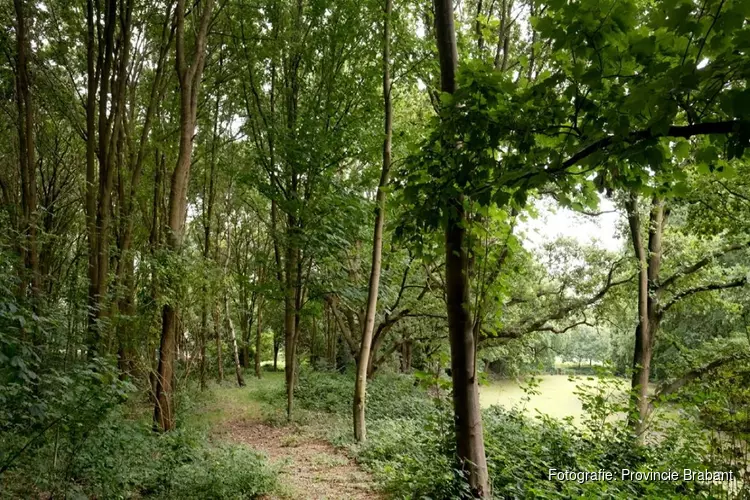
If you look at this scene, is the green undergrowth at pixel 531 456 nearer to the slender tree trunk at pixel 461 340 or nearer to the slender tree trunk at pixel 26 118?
the slender tree trunk at pixel 461 340

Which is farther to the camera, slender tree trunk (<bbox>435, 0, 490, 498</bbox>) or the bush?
the bush

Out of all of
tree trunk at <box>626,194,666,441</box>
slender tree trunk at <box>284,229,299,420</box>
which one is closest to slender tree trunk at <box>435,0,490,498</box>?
slender tree trunk at <box>284,229,299,420</box>

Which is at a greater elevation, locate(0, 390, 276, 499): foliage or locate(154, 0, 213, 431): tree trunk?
locate(154, 0, 213, 431): tree trunk

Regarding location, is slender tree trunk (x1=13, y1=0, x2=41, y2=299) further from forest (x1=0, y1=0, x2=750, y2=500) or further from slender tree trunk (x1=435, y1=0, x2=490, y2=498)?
slender tree trunk (x1=435, y1=0, x2=490, y2=498)

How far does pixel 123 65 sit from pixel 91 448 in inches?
242

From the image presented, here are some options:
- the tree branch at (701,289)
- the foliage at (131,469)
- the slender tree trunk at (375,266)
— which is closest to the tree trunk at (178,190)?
the foliage at (131,469)

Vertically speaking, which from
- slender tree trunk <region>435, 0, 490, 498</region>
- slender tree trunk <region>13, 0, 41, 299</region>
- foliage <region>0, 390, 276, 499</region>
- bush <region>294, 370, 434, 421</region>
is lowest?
bush <region>294, 370, 434, 421</region>

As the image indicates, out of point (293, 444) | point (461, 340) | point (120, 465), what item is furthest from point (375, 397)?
point (461, 340)

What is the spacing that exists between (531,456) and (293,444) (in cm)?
496

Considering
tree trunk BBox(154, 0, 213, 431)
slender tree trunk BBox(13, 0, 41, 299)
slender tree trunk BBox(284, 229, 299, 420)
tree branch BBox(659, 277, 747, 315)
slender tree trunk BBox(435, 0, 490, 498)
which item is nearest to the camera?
slender tree trunk BBox(435, 0, 490, 498)

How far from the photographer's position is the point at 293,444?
8.12 meters

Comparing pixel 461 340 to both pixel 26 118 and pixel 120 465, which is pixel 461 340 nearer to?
pixel 120 465

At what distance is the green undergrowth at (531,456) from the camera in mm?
3766

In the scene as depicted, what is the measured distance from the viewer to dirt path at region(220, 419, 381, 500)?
205 inches
